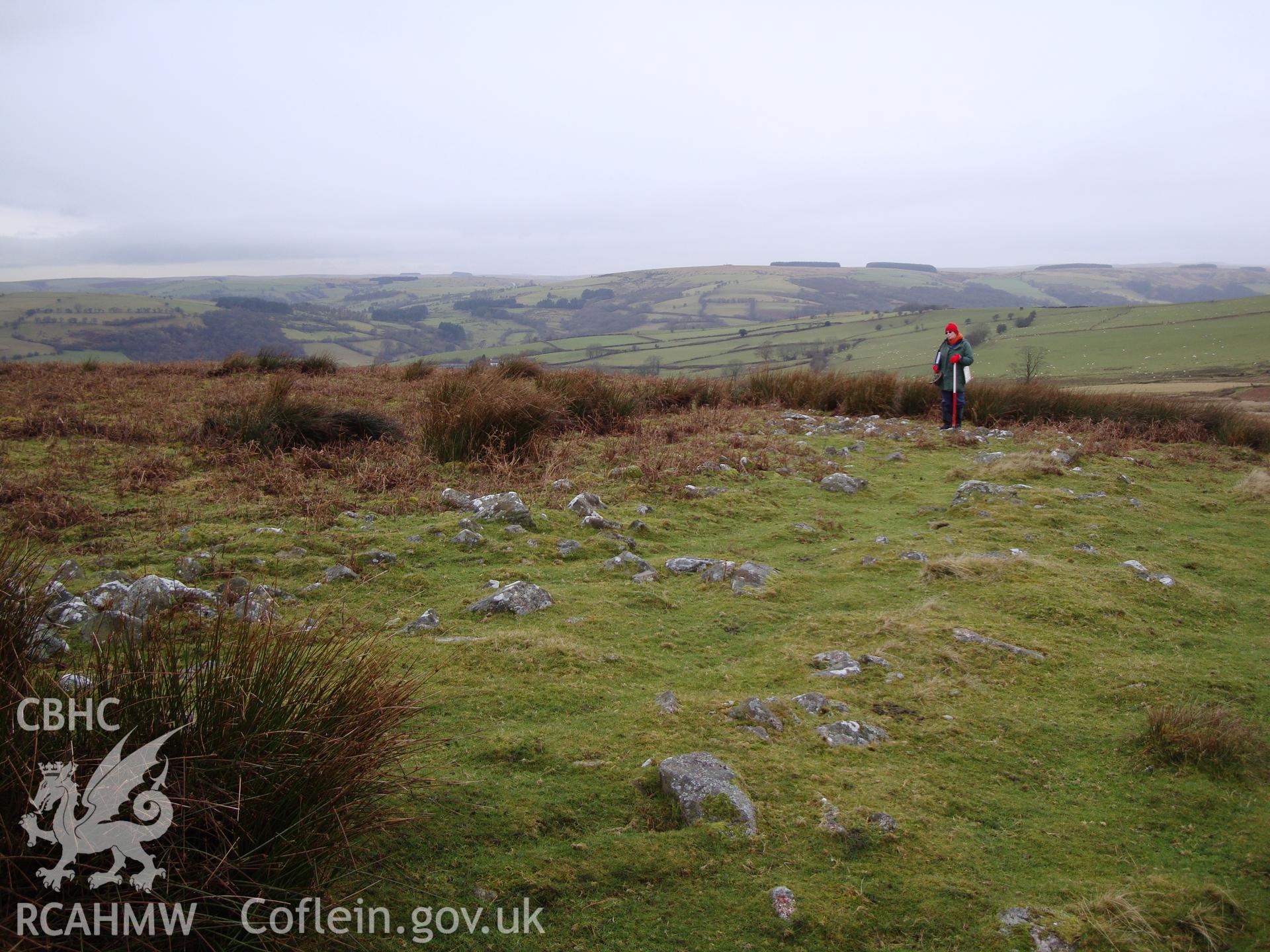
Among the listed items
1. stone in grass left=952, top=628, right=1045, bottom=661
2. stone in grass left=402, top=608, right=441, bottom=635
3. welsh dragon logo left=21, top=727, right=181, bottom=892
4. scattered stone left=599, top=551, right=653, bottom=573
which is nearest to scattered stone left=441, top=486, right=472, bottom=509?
scattered stone left=599, top=551, right=653, bottom=573

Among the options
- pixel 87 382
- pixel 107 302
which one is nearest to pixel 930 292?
pixel 107 302

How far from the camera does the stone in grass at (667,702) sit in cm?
357

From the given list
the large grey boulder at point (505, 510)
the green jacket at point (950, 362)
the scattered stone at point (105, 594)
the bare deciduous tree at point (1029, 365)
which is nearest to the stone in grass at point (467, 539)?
the large grey boulder at point (505, 510)

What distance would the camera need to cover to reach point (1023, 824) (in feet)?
9.45

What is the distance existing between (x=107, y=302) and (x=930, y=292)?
129311mm

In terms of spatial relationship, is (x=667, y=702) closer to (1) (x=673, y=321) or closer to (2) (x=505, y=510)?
(2) (x=505, y=510)

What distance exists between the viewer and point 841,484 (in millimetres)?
8656

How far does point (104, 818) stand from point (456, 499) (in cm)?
518

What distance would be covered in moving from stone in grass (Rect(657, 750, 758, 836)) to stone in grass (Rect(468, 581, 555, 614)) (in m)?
1.87

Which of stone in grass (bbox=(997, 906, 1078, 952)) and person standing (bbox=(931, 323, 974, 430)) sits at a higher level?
person standing (bbox=(931, 323, 974, 430))

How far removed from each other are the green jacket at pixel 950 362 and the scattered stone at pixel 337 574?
1096 cm

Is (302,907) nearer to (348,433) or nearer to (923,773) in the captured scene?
(923,773)

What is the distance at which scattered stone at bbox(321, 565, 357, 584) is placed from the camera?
473 cm

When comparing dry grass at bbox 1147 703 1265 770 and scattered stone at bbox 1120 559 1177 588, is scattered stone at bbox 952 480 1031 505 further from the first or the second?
dry grass at bbox 1147 703 1265 770
